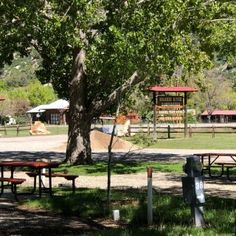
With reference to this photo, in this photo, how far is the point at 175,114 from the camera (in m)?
48.7

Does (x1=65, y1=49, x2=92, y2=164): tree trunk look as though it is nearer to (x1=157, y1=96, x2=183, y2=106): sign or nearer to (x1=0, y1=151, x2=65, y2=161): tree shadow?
(x1=0, y1=151, x2=65, y2=161): tree shadow

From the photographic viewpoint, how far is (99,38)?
2098 centimetres

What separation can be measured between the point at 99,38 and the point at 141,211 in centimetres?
1146

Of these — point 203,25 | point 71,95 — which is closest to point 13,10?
point 71,95

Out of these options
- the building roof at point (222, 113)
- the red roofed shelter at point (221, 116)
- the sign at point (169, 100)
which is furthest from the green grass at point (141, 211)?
the red roofed shelter at point (221, 116)

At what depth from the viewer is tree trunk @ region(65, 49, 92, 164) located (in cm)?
2325

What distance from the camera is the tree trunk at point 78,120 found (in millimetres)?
23250

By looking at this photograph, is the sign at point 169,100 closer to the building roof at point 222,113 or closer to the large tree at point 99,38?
the large tree at point 99,38

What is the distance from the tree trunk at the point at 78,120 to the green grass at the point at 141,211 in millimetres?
9541

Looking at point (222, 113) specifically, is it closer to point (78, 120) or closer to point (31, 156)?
point (31, 156)

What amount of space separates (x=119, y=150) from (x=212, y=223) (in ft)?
82.0

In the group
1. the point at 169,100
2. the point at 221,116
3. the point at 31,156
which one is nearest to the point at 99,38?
the point at 31,156

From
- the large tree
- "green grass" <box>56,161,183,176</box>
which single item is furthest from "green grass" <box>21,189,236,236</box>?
"green grass" <box>56,161,183,176</box>

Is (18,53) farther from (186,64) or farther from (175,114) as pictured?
(175,114)
